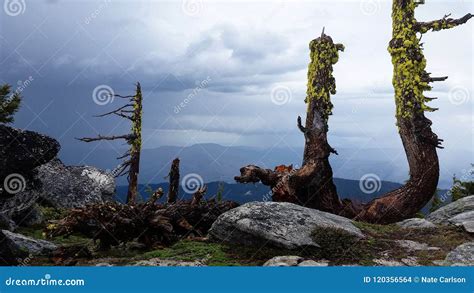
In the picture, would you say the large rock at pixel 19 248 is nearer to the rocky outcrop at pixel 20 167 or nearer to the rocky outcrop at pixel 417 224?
the rocky outcrop at pixel 20 167

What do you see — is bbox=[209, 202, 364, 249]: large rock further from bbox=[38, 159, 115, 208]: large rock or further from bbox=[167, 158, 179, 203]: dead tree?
bbox=[38, 159, 115, 208]: large rock

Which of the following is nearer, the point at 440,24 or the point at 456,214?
the point at 456,214

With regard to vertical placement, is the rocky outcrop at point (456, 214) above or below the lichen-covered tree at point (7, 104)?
below

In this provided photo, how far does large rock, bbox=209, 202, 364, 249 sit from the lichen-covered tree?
14217mm

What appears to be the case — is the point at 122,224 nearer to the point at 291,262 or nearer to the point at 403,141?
the point at 291,262

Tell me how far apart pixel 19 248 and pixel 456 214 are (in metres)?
12.5

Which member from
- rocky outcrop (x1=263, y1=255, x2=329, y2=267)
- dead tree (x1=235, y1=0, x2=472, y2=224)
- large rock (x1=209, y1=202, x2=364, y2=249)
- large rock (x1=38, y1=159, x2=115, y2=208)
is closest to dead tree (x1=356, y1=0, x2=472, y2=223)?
dead tree (x1=235, y1=0, x2=472, y2=224)

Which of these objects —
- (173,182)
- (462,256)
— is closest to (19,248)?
(173,182)

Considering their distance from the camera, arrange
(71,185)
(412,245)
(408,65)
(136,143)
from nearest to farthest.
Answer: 1. (412,245)
2. (408,65)
3. (71,185)
4. (136,143)

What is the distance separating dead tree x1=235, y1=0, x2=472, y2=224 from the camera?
17.8 meters

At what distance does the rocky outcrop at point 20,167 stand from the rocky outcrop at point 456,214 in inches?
473

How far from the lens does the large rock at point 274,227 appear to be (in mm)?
10922

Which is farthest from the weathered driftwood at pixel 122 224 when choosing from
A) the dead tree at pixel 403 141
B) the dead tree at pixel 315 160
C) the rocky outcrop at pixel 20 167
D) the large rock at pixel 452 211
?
the large rock at pixel 452 211

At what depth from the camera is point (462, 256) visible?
439 inches
